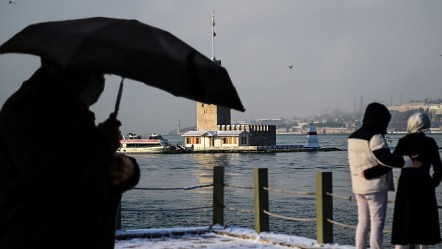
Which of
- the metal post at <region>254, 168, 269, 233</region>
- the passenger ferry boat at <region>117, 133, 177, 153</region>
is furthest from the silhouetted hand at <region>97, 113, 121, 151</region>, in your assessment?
the passenger ferry boat at <region>117, 133, 177, 153</region>

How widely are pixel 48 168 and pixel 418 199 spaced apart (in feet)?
13.2

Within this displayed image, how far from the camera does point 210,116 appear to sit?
90000 mm

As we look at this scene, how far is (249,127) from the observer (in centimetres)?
9794

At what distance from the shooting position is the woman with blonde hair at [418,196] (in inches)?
214

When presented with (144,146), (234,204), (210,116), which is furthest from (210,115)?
(234,204)

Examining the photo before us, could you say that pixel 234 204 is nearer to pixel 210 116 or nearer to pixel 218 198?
pixel 218 198

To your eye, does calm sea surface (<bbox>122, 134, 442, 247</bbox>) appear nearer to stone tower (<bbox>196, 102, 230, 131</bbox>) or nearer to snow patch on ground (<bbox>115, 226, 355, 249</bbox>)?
snow patch on ground (<bbox>115, 226, 355, 249</bbox>)

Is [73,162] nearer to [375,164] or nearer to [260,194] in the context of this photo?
[375,164]

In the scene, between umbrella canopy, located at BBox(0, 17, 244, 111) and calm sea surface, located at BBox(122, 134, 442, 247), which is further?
calm sea surface, located at BBox(122, 134, 442, 247)

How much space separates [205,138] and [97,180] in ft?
307

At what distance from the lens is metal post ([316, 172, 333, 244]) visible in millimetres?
7223

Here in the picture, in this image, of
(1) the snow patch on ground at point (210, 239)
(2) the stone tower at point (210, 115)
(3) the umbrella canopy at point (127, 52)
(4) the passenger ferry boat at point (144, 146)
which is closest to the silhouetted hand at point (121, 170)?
(3) the umbrella canopy at point (127, 52)

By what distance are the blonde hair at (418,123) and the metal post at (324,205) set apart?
1861 millimetres

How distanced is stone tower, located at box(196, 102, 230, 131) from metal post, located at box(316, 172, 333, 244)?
267 feet
